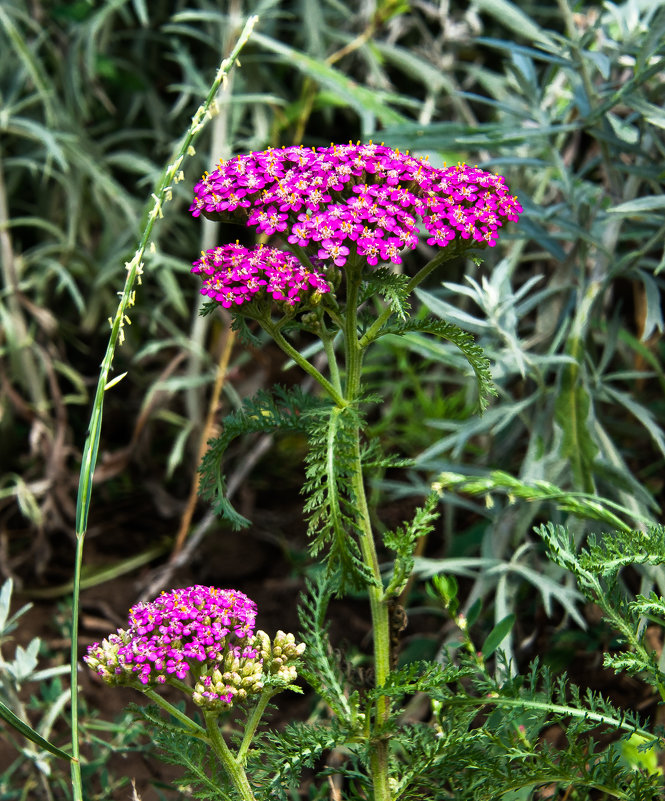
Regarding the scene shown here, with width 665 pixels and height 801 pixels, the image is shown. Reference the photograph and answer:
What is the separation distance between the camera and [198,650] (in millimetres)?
890

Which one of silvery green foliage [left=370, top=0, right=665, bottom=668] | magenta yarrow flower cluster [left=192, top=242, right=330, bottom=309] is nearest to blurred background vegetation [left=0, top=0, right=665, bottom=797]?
silvery green foliage [left=370, top=0, right=665, bottom=668]

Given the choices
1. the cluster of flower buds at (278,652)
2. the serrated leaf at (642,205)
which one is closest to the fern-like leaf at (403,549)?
the cluster of flower buds at (278,652)

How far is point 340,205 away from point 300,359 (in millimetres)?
174

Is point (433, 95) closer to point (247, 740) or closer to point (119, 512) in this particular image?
point (119, 512)

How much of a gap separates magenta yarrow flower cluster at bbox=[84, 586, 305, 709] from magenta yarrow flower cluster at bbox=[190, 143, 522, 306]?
1.06 ft

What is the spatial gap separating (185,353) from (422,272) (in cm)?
116

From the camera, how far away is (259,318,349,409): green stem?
3.09 ft

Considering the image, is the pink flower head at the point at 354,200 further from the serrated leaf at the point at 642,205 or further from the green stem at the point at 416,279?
the serrated leaf at the point at 642,205

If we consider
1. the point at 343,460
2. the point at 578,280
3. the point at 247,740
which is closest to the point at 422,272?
the point at 343,460

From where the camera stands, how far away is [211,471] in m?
1.03

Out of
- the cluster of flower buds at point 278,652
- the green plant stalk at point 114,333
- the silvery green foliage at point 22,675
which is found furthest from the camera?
the silvery green foliage at point 22,675

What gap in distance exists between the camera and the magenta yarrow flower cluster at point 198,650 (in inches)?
34.9

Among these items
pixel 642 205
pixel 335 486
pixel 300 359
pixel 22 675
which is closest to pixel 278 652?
pixel 335 486

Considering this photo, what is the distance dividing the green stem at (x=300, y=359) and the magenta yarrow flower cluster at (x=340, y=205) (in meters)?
0.04
